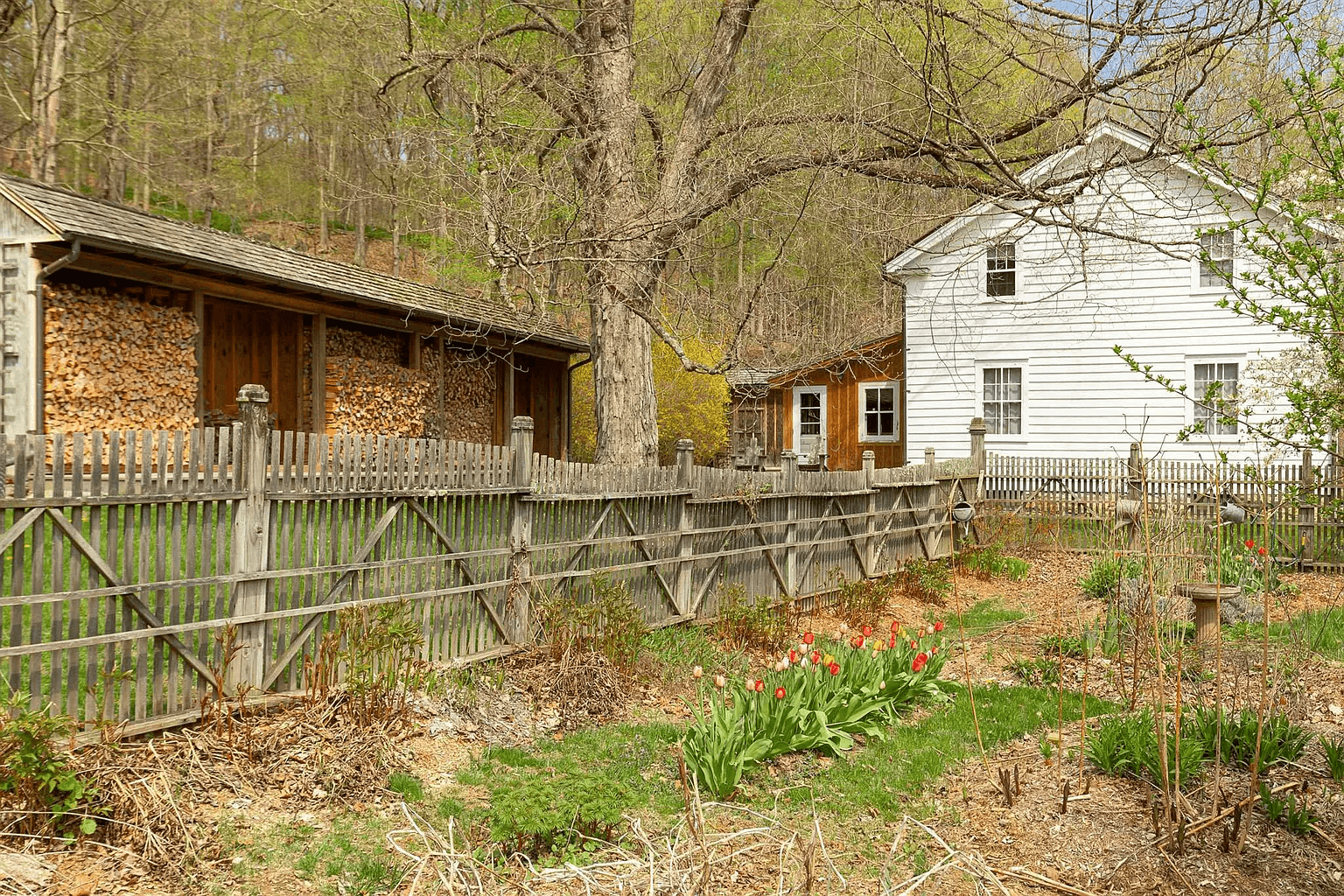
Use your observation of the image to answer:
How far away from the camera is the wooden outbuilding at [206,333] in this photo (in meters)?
10.4

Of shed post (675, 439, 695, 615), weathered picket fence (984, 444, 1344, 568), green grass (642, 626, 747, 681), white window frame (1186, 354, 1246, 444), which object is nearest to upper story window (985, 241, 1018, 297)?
white window frame (1186, 354, 1246, 444)

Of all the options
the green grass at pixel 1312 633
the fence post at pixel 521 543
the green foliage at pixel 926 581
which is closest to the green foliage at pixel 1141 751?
the green grass at pixel 1312 633

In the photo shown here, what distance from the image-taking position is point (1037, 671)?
7824 millimetres

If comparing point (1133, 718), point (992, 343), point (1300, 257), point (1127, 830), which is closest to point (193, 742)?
point (1127, 830)

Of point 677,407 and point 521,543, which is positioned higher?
point 677,407

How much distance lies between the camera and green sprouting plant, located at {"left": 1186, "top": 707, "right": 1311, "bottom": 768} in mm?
5051

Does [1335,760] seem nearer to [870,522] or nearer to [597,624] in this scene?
[597,624]

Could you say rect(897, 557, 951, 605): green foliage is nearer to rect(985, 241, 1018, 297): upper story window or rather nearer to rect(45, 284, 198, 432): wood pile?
rect(45, 284, 198, 432): wood pile

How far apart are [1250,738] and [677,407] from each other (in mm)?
19610

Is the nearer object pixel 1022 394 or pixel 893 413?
pixel 1022 394

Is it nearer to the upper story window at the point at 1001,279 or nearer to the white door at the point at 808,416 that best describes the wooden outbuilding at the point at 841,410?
the white door at the point at 808,416

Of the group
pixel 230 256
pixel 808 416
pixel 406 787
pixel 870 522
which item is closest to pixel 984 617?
pixel 870 522

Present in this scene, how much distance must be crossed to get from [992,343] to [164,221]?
16345mm

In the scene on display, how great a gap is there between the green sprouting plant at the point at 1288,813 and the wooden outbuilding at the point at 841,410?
56.3ft
